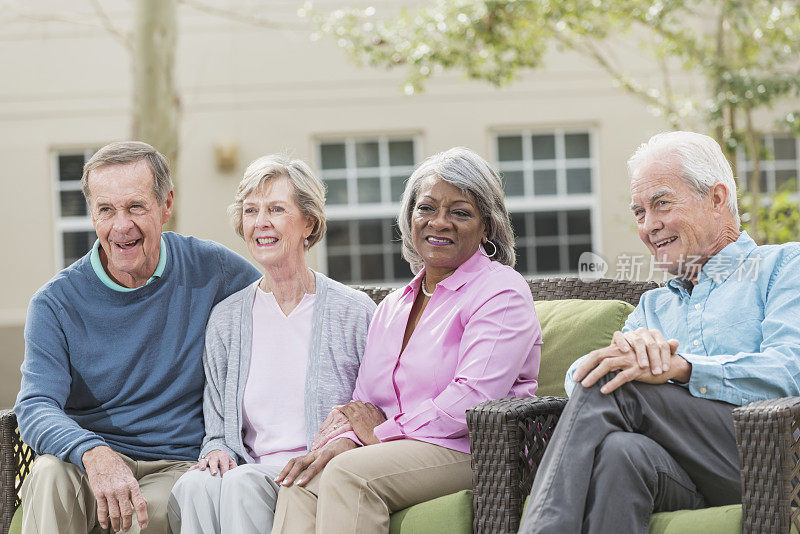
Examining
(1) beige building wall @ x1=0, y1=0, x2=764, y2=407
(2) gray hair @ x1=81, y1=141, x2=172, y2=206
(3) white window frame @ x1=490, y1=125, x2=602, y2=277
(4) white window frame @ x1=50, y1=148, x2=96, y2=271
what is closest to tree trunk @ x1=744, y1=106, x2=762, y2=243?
(1) beige building wall @ x1=0, y1=0, x2=764, y2=407

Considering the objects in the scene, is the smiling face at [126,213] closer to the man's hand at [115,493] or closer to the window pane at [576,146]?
the man's hand at [115,493]

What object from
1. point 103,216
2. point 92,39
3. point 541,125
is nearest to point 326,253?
point 541,125

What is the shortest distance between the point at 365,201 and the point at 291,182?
20.9ft

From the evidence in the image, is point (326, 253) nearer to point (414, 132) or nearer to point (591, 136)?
point (414, 132)

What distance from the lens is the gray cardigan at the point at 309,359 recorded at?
2.72m

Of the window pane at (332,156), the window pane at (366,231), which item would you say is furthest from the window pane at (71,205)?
the window pane at (366,231)

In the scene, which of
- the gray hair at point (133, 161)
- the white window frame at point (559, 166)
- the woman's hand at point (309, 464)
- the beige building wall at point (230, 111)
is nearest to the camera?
the woman's hand at point (309, 464)

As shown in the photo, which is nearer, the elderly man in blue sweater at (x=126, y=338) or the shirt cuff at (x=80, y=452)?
the shirt cuff at (x=80, y=452)

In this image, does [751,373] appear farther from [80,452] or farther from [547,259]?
[547,259]

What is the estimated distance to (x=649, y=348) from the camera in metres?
2.20

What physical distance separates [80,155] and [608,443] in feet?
26.8

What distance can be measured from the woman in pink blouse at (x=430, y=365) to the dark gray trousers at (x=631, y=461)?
36 cm

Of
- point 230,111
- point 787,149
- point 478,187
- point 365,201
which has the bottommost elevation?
point 478,187

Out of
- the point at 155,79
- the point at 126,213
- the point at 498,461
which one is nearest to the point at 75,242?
the point at 155,79
